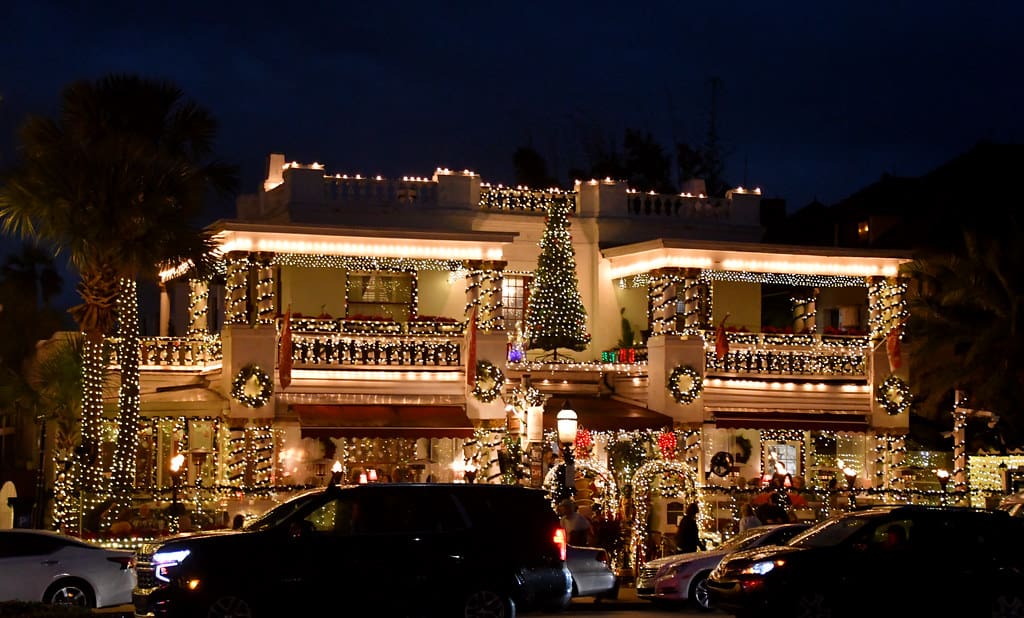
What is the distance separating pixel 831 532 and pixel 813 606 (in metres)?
1.26

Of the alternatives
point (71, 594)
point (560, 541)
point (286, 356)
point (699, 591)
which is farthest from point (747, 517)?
point (71, 594)

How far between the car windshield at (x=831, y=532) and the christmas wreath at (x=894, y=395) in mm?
15118

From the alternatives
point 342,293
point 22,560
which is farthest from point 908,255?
point 22,560

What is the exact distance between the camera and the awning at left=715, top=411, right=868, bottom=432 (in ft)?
107

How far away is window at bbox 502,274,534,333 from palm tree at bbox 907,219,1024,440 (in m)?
8.78

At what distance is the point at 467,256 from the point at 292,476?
595 cm

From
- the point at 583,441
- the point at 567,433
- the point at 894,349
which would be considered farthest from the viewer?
the point at 894,349

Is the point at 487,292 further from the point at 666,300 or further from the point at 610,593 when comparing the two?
the point at 610,593

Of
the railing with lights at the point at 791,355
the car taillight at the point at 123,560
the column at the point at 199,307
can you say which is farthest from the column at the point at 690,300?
the car taillight at the point at 123,560

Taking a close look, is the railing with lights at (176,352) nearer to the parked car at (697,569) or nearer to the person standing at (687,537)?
the person standing at (687,537)

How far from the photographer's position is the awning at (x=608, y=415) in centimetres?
3131

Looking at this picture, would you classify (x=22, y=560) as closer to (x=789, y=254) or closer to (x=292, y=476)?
(x=292, y=476)

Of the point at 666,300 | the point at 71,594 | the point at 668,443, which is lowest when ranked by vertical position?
the point at 71,594

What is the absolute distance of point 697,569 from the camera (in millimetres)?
21891
